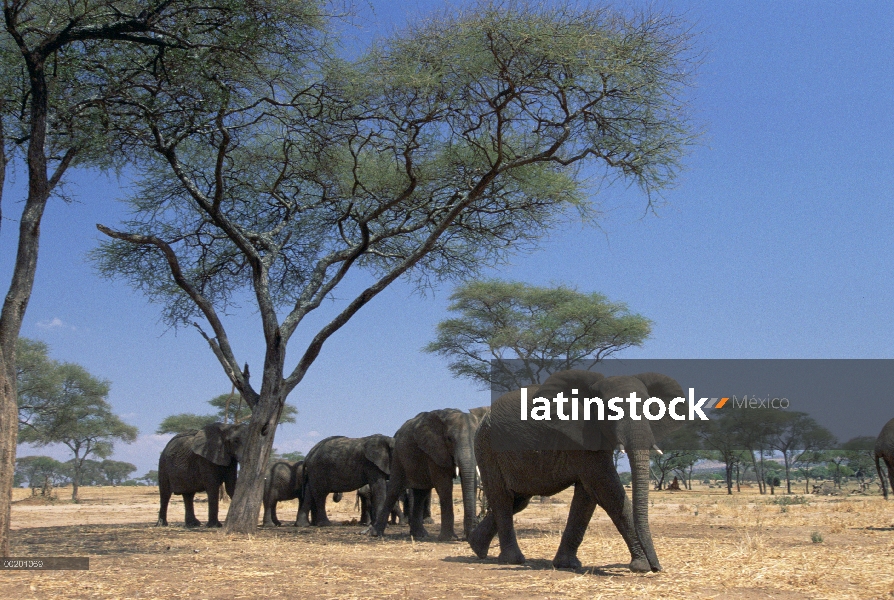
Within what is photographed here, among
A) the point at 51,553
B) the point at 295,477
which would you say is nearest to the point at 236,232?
the point at 51,553

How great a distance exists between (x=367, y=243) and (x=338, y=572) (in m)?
8.51

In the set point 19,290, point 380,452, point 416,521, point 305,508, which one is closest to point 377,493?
point 380,452

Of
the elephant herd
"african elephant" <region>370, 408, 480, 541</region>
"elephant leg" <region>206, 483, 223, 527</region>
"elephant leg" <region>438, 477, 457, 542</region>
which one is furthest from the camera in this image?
"elephant leg" <region>206, 483, 223, 527</region>

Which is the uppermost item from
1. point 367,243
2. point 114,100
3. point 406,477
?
point 114,100

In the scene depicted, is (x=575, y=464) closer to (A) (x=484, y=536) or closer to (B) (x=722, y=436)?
(A) (x=484, y=536)

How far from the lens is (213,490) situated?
18984mm

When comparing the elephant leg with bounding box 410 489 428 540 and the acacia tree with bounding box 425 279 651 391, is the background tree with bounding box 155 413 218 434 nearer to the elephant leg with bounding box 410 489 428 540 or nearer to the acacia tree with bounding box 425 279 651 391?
the acacia tree with bounding box 425 279 651 391

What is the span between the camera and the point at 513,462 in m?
10.1

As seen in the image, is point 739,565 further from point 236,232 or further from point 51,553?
point 236,232

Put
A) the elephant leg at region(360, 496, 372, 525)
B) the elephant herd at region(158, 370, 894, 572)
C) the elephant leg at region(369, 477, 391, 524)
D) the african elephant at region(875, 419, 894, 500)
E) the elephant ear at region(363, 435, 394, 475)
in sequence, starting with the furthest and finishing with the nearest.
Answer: the elephant leg at region(360, 496, 372, 525) < the elephant ear at region(363, 435, 394, 475) < the elephant leg at region(369, 477, 391, 524) < the african elephant at region(875, 419, 894, 500) < the elephant herd at region(158, 370, 894, 572)

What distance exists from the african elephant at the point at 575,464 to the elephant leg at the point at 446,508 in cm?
339

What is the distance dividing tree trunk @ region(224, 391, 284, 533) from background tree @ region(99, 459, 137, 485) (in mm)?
80419

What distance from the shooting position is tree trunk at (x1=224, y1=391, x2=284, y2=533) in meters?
15.2

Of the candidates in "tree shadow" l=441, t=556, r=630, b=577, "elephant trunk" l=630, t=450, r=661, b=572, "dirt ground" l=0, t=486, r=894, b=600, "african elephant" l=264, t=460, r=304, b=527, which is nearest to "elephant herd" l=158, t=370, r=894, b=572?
"elephant trunk" l=630, t=450, r=661, b=572
